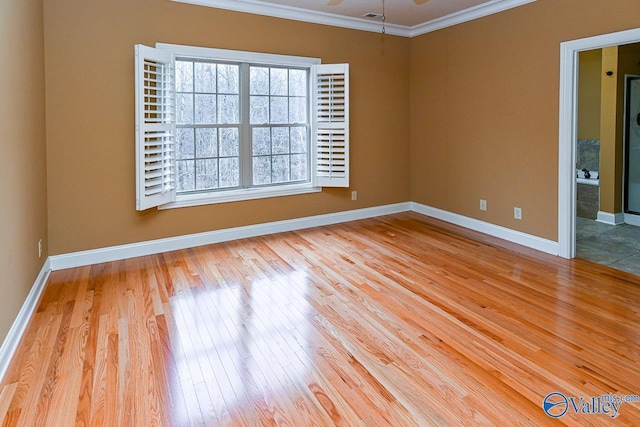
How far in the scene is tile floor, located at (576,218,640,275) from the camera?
390cm

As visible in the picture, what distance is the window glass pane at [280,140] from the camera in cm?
503

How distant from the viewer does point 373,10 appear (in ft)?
15.9

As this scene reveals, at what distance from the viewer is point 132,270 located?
3.82m

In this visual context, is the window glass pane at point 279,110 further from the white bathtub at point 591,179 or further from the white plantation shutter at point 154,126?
the white bathtub at point 591,179

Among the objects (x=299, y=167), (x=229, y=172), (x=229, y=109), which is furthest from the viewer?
(x=299, y=167)

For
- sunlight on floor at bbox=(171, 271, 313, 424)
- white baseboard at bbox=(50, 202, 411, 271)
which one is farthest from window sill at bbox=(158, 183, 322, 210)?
sunlight on floor at bbox=(171, 271, 313, 424)

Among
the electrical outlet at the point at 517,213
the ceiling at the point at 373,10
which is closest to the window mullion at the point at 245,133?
the ceiling at the point at 373,10

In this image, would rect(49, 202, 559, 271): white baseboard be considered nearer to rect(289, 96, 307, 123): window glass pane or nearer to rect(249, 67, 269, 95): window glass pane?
rect(289, 96, 307, 123): window glass pane

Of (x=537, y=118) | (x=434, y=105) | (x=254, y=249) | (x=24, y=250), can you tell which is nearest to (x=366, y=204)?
(x=434, y=105)

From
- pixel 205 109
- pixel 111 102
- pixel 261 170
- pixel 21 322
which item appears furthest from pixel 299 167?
pixel 21 322

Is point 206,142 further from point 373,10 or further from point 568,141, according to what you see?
point 568,141

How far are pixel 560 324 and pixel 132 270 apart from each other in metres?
3.52

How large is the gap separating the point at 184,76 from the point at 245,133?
88 centimetres

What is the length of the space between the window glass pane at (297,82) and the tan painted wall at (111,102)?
233mm
